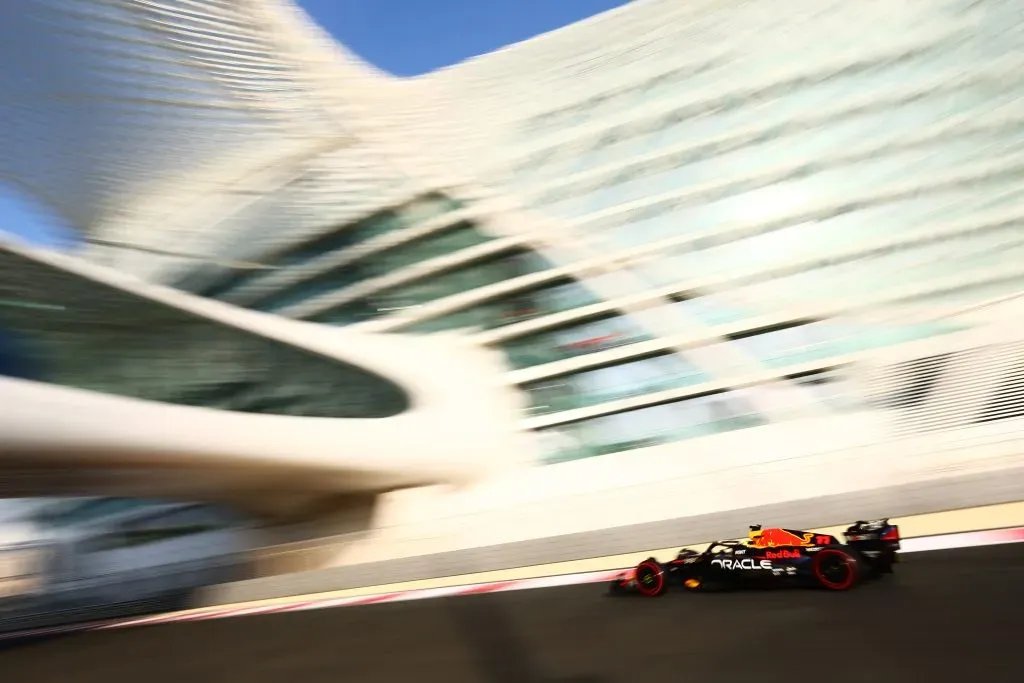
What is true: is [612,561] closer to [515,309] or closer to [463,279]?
[515,309]

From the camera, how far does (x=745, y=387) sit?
1270cm

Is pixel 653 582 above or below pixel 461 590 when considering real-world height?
above

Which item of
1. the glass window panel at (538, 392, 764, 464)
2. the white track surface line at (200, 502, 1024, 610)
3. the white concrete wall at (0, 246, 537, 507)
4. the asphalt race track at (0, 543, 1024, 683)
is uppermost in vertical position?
the white concrete wall at (0, 246, 537, 507)

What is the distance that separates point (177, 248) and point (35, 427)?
1027 centimetres

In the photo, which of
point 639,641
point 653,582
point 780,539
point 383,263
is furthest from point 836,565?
point 383,263

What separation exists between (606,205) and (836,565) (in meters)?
10.2

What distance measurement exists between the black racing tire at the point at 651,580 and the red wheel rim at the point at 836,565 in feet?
3.97

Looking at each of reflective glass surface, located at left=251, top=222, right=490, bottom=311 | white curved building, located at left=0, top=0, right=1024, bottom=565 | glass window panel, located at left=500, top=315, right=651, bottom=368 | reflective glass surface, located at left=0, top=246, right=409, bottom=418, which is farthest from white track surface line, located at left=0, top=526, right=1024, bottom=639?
reflective glass surface, located at left=251, top=222, right=490, bottom=311

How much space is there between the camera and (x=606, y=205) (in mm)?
14570

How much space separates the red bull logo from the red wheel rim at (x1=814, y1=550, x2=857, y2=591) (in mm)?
173

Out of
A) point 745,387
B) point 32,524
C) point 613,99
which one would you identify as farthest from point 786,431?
point 32,524

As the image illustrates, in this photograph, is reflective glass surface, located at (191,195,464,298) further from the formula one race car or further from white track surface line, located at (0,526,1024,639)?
the formula one race car

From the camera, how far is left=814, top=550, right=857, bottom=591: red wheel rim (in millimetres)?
5086

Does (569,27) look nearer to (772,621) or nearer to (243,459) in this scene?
(243,459)
